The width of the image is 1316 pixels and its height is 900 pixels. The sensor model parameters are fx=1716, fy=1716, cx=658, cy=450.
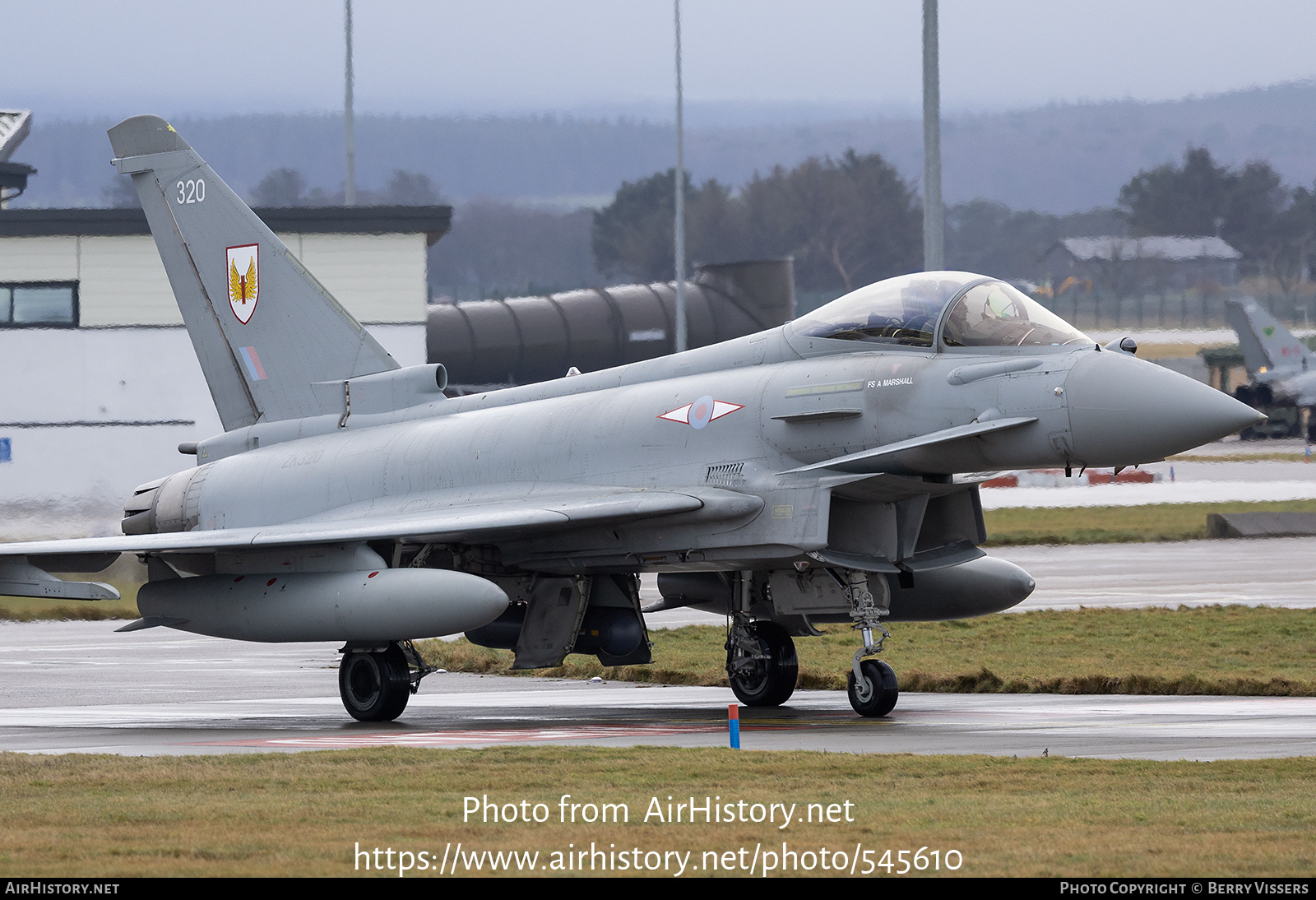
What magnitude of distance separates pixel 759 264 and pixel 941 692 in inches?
1369

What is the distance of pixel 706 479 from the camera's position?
45.9 feet

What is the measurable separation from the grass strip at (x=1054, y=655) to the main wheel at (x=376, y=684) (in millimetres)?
4093

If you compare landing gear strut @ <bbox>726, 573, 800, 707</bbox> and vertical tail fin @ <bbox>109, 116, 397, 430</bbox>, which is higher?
vertical tail fin @ <bbox>109, 116, 397, 430</bbox>

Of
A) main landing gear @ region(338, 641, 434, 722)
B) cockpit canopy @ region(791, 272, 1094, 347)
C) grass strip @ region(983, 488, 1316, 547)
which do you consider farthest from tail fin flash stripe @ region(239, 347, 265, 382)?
grass strip @ region(983, 488, 1316, 547)

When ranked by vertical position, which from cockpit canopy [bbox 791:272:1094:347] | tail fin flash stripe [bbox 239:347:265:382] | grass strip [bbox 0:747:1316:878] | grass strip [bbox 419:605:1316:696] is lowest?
grass strip [bbox 419:605:1316:696]

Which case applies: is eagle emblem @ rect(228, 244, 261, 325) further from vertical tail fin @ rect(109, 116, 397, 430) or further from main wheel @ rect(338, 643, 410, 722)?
main wheel @ rect(338, 643, 410, 722)

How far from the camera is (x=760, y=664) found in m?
15.2

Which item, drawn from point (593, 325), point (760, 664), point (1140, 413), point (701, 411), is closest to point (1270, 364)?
point (593, 325)

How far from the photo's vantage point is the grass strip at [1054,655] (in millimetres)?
15727

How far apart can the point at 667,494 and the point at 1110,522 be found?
27.9 m

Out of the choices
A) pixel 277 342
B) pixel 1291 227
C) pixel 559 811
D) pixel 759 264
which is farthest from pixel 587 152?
pixel 559 811

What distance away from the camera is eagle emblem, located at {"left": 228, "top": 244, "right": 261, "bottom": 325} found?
1741 centimetres

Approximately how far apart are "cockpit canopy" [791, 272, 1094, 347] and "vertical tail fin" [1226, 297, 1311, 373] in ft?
181

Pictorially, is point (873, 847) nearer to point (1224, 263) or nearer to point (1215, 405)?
point (1215, 405)
